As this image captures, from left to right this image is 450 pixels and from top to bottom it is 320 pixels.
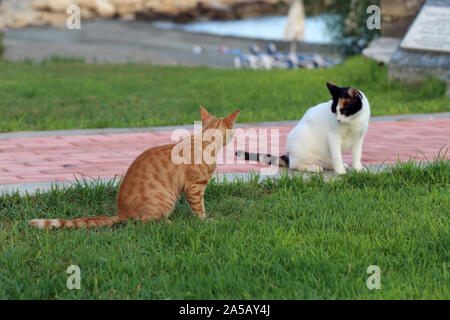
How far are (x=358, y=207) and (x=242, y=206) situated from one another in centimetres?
83

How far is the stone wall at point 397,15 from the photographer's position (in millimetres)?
11602

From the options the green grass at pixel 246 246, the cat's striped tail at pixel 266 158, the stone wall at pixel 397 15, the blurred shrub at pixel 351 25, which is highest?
the blurred shrub at pixel 351 25

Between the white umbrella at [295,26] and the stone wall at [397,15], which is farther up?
the white umbrella at [295,26]

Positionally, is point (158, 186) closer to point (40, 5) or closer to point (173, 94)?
point (173, 94)

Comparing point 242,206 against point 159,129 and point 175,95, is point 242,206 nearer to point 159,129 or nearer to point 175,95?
point 159,129

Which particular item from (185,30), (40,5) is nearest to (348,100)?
(185,30)

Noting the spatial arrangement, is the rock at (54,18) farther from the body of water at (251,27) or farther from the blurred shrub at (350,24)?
the blurred shrub at (350,24)

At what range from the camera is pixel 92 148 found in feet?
20.0

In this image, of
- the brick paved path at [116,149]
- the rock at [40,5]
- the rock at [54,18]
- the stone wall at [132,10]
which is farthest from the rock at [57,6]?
the brick paved path at [116,149]

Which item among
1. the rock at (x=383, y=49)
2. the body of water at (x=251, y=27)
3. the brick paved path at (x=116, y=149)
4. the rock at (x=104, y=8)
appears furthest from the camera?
the body of water at (x=251, y=27)

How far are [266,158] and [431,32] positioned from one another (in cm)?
595

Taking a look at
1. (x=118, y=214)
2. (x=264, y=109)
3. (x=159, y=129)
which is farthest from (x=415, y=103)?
(x=118, y=214)

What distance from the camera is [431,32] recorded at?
388 inches

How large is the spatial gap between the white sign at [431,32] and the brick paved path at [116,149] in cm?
265
